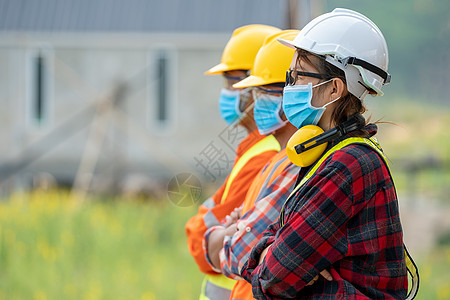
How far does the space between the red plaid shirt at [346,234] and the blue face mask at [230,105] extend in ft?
3.77

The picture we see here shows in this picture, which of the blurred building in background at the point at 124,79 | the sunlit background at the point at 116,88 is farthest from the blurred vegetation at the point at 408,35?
the blurred building in background at the point at 124,79

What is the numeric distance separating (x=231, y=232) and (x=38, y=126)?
1312 cm

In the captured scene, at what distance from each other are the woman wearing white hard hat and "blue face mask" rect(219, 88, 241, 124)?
91 centimetres

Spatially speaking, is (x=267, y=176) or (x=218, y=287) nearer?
(x=267, y=176)

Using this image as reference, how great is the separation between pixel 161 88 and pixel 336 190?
1317 centimetres

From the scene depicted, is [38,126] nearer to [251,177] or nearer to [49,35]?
[49,35]

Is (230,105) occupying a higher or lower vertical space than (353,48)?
lower

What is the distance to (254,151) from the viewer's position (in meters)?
2.69

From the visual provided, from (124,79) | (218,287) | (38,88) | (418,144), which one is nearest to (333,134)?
(218,287)

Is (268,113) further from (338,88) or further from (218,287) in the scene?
(218,287)

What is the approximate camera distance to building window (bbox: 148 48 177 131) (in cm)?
1448

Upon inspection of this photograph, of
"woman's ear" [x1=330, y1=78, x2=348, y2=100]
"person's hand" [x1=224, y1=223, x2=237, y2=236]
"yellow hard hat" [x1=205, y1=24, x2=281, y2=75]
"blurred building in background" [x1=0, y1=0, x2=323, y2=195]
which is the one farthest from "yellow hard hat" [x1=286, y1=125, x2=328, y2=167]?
"blurred building in background" [x1=0, y1=0, x2=323, y2=195]

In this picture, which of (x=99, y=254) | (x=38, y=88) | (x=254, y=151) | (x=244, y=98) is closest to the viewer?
(x=254, y=151)

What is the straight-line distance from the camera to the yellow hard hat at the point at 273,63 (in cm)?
255
